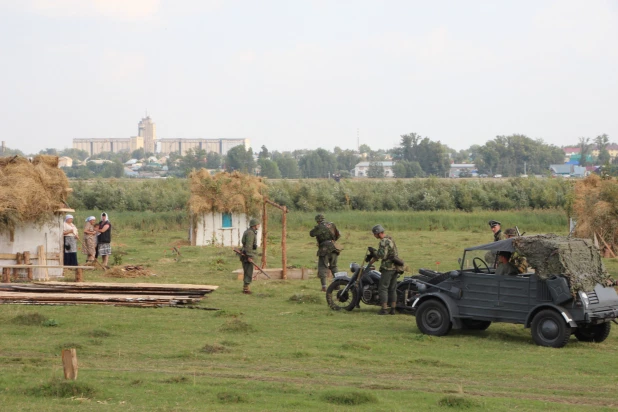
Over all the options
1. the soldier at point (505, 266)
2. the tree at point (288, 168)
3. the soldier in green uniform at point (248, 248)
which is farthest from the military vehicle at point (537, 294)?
the tree at point (288, 168)

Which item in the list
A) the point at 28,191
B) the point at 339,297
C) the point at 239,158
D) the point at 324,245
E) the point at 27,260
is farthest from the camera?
the point at 239,158

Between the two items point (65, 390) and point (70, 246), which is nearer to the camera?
point (65, 390)

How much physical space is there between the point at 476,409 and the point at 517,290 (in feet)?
17.9

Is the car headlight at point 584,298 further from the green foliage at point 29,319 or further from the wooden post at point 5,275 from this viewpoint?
the wooden post at point 5,275

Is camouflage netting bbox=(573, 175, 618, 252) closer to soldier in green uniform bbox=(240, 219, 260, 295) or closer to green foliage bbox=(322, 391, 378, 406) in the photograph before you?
soldier in green uniform bbox=(240, 219, 260, 295)

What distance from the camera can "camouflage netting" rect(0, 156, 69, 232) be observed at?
81.7 feet

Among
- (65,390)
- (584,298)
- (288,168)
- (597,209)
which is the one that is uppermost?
(288,168)

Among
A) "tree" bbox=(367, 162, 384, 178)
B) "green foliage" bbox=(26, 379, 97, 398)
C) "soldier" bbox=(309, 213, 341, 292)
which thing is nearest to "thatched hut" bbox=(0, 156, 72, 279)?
"soldier" bbox=(309, 213, 341, 292)

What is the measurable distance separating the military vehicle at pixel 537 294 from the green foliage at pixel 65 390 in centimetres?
764

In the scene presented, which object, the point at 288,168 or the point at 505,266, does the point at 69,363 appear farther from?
the point at 288,168

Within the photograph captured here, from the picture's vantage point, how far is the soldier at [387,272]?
18.6m

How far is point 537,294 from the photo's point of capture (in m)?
15.6

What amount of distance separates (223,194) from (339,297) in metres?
22.4

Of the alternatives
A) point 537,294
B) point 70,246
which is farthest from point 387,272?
point 70,246
